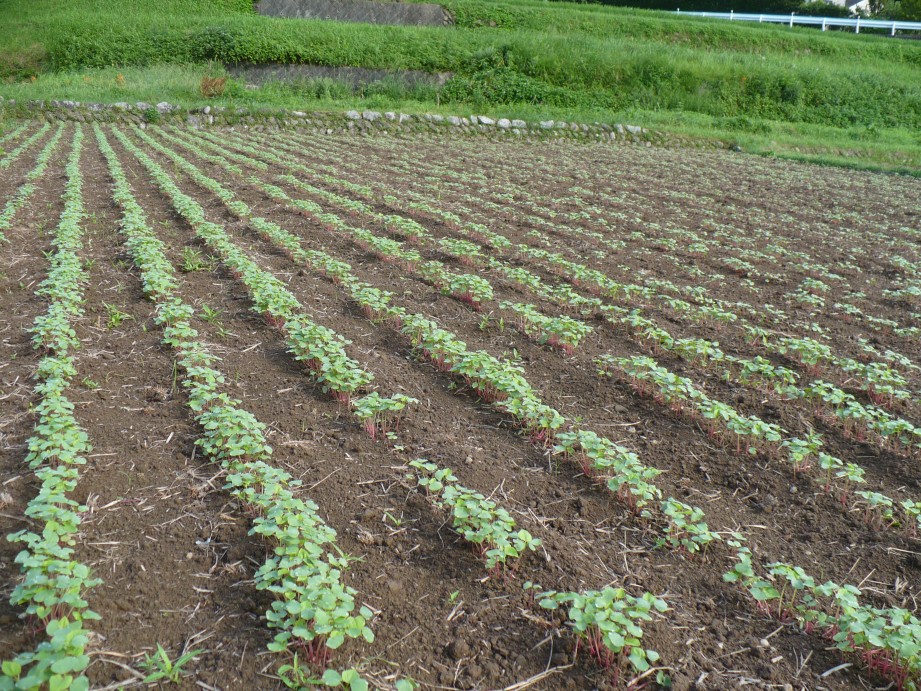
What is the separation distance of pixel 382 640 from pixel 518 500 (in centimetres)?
113

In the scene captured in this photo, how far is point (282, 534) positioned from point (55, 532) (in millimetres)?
922

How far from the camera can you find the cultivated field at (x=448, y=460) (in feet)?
8.46

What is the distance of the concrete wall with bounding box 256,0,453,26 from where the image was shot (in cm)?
3394

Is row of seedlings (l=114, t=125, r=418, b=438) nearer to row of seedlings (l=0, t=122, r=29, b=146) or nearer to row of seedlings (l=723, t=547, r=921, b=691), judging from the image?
row of seedlings (l=723, t=547, r=921, b=691)

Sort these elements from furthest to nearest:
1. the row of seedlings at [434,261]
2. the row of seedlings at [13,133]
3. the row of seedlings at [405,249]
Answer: the row of seedlings at [13,133] → the row of seedlings at [405,249] → the row of seedlings at [434,261]

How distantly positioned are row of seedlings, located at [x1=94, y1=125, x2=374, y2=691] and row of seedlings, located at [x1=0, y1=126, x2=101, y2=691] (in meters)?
0.62

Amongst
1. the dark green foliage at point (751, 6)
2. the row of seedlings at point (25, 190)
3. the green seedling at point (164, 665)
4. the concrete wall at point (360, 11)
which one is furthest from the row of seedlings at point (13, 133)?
the dark green foliage at point (751, 6)

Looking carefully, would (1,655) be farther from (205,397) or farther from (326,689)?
(205,397)

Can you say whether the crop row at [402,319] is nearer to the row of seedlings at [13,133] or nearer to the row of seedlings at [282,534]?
the row of seedlings at [282,534]

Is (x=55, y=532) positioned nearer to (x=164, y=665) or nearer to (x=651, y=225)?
Result: (x=164, y=665)

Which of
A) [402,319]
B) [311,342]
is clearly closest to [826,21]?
[402,319]

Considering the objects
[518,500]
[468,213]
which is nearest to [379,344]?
Result: [518,500]

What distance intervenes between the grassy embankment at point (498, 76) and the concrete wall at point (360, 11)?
493 cm

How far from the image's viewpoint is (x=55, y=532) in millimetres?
2775
